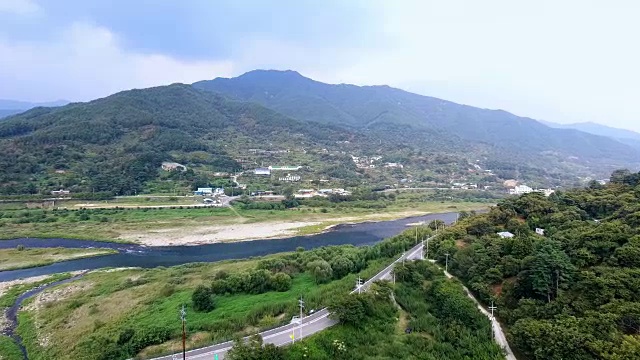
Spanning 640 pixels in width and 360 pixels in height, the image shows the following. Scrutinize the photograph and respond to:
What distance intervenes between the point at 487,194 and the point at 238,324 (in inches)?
4080

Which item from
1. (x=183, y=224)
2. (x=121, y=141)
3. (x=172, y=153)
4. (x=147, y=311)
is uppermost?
(x=121, y=141)

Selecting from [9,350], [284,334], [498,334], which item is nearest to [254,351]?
[284,334]

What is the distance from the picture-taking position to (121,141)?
134 metres

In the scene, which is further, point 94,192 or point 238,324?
point 94,192

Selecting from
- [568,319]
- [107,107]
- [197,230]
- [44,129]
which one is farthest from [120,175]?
[568,319]

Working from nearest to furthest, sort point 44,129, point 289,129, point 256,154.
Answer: point 44,129, point 256,154, point 289,129

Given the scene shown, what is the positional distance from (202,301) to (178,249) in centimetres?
2981

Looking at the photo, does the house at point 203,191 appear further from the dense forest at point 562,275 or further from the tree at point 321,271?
the dense forest at point 562,275

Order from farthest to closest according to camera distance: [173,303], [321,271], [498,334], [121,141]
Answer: [121,141], [321,271], [173,303], [498,334]

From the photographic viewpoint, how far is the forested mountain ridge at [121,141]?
9725 cm

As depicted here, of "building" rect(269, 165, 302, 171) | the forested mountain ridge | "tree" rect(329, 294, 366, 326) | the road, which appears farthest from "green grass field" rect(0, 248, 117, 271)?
"building" rect(269, 165, 302, 171)

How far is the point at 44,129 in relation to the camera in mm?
136875

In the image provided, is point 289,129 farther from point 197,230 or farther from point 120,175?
point 197,230

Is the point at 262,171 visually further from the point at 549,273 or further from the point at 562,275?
the point at 562,275
